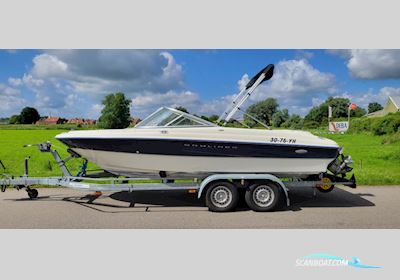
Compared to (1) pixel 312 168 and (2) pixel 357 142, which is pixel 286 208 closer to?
(1) pixel 312 168

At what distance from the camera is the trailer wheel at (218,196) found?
17.5ft

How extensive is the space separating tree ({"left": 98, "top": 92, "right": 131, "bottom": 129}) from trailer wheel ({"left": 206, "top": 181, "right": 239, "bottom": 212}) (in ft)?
15.5

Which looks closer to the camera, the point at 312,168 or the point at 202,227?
the point at 202,227

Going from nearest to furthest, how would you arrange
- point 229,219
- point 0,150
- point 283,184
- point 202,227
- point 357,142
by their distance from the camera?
point 202,227, point 229,219, point 283,184, point 0,150, point 357,142

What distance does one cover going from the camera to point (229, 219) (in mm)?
4961

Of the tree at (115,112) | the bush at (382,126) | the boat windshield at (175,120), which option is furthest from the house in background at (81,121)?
the bush at (382,126)

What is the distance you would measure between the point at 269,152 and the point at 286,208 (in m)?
1.17

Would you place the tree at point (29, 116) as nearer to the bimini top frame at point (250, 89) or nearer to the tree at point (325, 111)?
the bimini top frame at point (250, 89)

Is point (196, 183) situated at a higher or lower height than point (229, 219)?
higher

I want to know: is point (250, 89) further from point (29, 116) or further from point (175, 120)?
point (29, 116)

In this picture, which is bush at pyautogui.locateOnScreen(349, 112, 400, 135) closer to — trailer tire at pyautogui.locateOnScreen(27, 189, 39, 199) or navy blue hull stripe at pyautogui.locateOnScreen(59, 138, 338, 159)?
navy blue hull stripe at pyautogui.locateOnScreen(59, 138, 338, 159)

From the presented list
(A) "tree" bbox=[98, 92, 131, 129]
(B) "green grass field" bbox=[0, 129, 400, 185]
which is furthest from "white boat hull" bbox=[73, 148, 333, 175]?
(A) "tree" bbox=[98, 92, 131, 129]

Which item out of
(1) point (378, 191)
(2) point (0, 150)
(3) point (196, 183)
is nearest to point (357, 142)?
(1) point (378, 191)

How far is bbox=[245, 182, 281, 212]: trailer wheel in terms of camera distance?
5.36 meters
